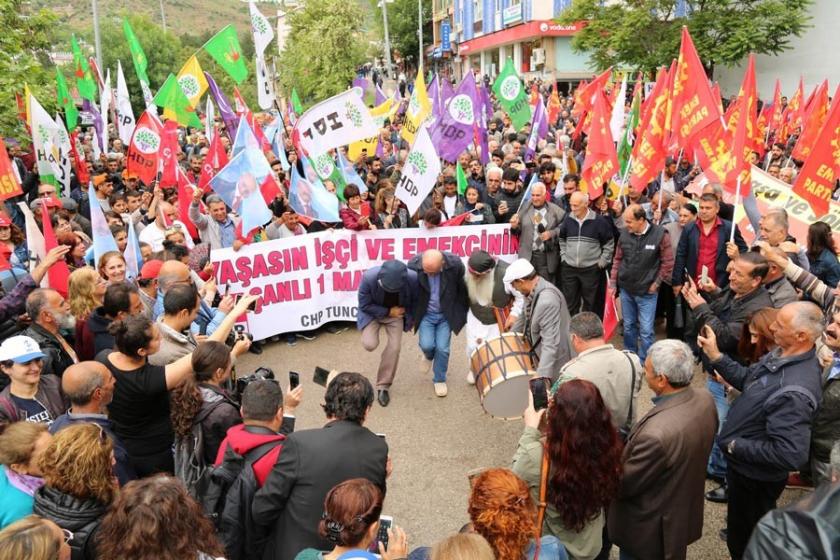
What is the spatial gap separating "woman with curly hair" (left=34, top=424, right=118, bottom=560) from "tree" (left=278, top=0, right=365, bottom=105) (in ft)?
119

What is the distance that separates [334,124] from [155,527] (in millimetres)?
6562

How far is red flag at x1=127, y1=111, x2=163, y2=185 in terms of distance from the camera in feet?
31.6

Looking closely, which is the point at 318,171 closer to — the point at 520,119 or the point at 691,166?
the point at 520,119

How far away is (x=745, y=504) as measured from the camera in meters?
3.62

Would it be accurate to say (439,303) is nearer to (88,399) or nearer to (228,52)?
(88,399)

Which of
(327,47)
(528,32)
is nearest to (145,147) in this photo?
(327,47)

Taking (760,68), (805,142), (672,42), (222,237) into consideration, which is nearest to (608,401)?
(222,237)

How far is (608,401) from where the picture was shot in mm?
3770

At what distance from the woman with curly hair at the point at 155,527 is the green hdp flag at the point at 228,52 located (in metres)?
11.1

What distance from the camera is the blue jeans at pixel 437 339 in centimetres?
646

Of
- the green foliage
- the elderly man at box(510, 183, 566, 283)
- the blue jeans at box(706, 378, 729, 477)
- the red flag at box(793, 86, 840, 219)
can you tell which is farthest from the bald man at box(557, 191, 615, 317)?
the green foliage

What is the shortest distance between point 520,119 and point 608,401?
1061cm

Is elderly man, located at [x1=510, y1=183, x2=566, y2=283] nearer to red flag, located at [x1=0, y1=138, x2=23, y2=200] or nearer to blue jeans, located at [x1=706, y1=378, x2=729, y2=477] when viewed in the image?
blue jeans, located at [x1=706, y1=378, x2=729, y2=477]

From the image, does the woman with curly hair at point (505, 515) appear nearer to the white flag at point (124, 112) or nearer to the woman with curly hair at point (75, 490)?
the woman with curly hair at point (75, 490)
